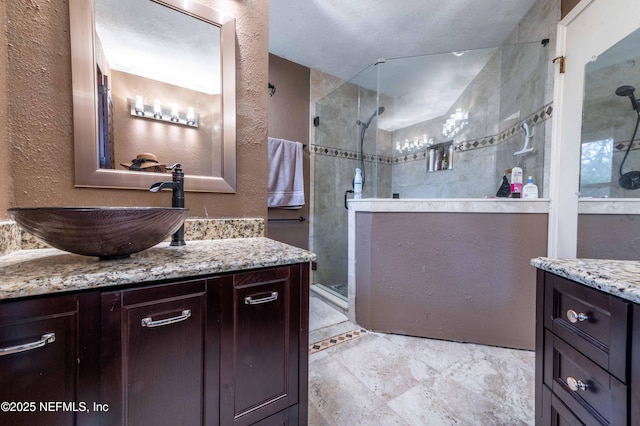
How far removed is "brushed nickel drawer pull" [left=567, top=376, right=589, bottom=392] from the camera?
26.5 inches

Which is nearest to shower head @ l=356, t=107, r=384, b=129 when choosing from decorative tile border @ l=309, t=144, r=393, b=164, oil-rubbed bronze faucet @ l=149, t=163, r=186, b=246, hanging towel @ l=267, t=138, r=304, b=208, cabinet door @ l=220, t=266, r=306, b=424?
decorative tile border @ l=309, t=144, r=393, b=164

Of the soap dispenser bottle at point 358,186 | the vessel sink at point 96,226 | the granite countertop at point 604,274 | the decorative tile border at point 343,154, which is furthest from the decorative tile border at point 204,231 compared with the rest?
the decorative tile border at point 343,154

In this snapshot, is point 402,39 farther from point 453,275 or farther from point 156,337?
point 156,337

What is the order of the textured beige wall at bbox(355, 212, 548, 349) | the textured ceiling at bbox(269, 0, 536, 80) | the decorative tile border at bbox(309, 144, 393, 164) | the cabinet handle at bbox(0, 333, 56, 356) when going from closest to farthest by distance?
the cabinet handle at bbox(0, 333, 56, 356) < the textured beige wall at bbox(355, 212, 548, 349) < the textured ceiling at bbox(269, 0, 536, 80) < the decorative tile border at bbox(309, 144, 393, 164)

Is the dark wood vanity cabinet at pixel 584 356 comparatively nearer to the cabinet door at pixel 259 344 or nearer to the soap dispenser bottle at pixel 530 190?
the cabinet door at pixel 259 344

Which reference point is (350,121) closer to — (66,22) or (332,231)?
(332,231)

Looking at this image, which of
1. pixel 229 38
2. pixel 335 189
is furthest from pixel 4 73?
pixel 335 189

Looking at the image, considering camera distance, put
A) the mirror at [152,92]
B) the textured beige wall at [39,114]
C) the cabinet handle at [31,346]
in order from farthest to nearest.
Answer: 1. the mirror at [152,92]
2. the textured beige wall at [39,114]
3. the cabinet handle at [31,346]

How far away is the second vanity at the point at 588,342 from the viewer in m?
0.56

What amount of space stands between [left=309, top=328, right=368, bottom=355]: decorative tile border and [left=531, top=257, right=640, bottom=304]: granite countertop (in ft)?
4.17

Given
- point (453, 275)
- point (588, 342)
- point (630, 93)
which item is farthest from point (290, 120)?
point (588, 342)

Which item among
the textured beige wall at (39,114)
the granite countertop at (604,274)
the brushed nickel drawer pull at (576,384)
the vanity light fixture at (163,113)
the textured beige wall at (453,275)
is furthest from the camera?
the textured beige wall at (453,275)

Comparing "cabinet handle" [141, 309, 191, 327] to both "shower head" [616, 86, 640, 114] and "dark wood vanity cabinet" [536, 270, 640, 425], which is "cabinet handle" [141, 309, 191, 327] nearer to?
"dark wood vanity cabinet" [536, 270, 640, 425]

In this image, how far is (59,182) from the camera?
87cm
